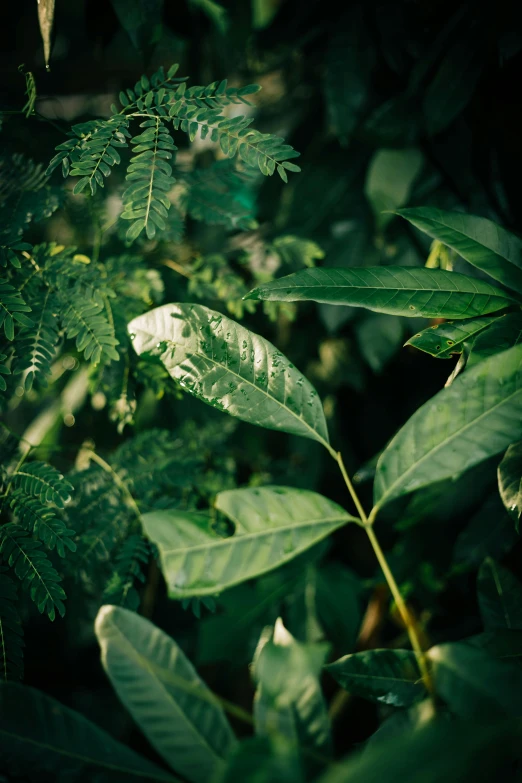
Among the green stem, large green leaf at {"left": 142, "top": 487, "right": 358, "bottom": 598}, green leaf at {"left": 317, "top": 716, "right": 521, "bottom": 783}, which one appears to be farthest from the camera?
the green stem

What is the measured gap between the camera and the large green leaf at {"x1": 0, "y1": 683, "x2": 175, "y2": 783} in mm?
360

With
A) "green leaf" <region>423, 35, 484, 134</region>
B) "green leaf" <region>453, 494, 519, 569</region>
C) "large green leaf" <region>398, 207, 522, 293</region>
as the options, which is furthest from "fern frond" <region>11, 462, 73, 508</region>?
"green leaf" <region>423, 35, 484, 134</region>

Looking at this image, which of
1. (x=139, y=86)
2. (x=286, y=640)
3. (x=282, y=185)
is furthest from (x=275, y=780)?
(x=282, y=185)

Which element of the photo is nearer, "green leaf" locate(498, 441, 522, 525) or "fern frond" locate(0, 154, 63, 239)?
"green leaf" locate(498, 441, 522, 525)

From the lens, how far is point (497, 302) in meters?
0.47

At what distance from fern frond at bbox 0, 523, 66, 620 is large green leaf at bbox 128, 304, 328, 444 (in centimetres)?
22

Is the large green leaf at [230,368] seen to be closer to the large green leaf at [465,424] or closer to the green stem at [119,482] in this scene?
the large green leaf at [465,424]

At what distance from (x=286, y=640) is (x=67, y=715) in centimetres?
19

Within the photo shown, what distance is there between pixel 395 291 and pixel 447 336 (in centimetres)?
7

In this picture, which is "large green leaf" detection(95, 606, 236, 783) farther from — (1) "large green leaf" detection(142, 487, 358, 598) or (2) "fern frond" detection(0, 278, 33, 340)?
(2) "fern frond" detection(0, 278, 33, 340)

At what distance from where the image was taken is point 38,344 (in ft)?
1.65

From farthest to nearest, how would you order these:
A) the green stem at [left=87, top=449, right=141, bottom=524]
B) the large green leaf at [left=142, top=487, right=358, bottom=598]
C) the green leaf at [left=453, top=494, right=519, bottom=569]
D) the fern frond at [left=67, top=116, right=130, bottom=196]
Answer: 1. the green leaf at [left=453, top=494, right=519, bottom=569]
2. the green stem at [left=87, top=449, right=141, bottom=524]
3. the fern frond at [left=67, top=116, right=130, bottom=196]
4. the large green leaf at [left=142, top=487, right=358, bottom=598]

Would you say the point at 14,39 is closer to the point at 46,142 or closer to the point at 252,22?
the point at 252,22

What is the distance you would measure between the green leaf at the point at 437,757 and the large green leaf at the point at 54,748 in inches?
7.2
